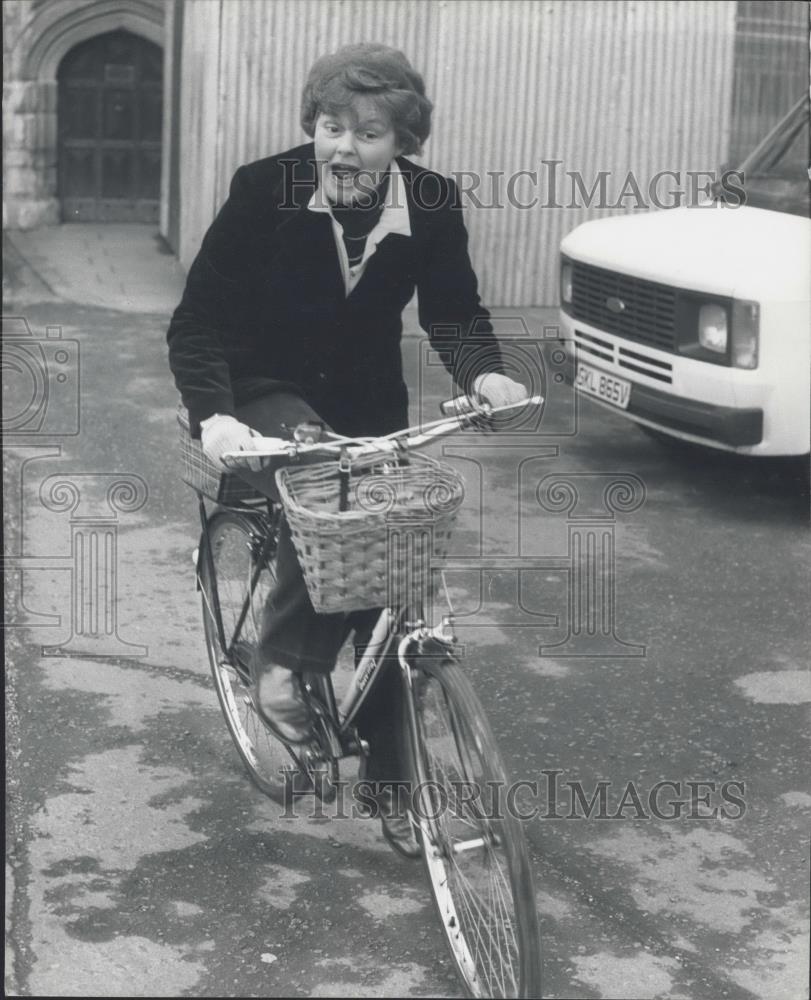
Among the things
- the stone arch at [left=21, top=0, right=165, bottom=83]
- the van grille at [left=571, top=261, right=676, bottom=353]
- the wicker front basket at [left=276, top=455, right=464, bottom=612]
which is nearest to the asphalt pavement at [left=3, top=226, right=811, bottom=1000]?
the van grille at [left=571, top=261, right=676, bottom=353]

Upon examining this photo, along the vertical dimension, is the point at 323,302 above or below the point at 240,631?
above

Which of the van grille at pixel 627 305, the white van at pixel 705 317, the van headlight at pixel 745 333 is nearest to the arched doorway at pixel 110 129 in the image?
the white van at pixel 705 317

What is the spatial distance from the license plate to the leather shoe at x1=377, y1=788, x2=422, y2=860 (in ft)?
13.0

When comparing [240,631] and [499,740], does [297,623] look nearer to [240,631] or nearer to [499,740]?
[240,631]

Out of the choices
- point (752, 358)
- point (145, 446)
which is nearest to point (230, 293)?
point (752, 358)

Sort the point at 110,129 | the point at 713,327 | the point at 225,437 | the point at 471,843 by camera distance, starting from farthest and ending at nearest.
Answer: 1. the point at 110,129
2. the point at 713,327
3. the point at 225,437
4. the point at 471,843

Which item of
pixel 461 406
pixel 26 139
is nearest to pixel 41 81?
pixel 26 139

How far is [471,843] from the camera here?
345 cm

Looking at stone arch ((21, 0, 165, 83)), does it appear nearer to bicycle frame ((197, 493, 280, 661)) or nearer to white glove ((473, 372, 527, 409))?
bicycle frame ((197, 493, 280, 661))

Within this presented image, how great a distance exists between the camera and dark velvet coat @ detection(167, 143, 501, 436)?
3.82 meters

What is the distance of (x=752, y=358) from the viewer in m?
7.02

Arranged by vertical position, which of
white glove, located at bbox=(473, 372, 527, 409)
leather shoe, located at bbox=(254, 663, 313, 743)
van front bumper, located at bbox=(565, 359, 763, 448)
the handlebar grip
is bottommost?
leather shoe, located at bbox=(254, 663, 313, 743)

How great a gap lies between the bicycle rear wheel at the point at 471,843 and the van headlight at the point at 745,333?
3.84 metres

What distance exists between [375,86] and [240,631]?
1554mm
